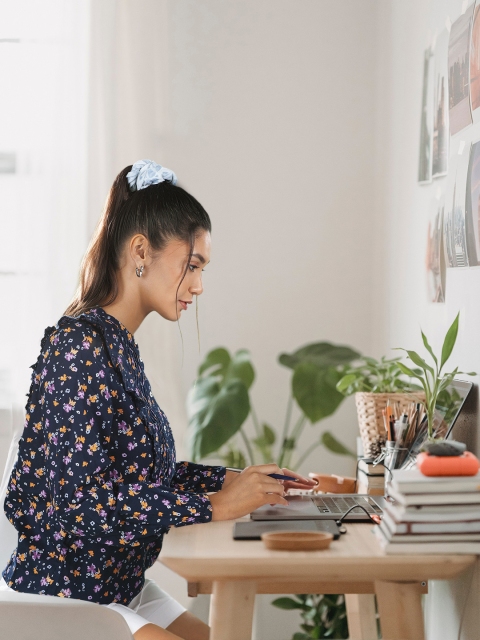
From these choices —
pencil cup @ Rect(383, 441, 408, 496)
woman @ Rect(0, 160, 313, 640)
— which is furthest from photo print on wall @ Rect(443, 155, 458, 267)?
woman @ Rect(0, 160, 313, 640)

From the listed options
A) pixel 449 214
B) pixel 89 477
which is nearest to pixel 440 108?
pixel 449 214

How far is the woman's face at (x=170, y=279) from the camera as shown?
1381mm

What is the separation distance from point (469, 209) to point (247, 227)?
1347 millimetres

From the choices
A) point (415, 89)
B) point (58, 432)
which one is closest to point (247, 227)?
point (415, 89)

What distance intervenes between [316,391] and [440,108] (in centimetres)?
93

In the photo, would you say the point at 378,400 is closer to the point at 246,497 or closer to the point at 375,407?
the point at 375,407

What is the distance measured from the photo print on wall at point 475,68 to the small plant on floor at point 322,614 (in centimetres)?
147

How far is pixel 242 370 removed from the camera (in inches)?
98.3

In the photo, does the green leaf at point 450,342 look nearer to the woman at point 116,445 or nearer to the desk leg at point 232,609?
the woman at point 116,445

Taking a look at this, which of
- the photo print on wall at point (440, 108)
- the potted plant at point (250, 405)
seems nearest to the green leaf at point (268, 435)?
the potted plant at point (250, 405)

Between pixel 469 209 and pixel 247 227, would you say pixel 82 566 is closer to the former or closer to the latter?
pixel 469 209

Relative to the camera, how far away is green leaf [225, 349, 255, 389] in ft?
8.17

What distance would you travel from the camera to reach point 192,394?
96.8 inches

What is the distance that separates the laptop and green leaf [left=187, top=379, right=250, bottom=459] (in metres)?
0.81
